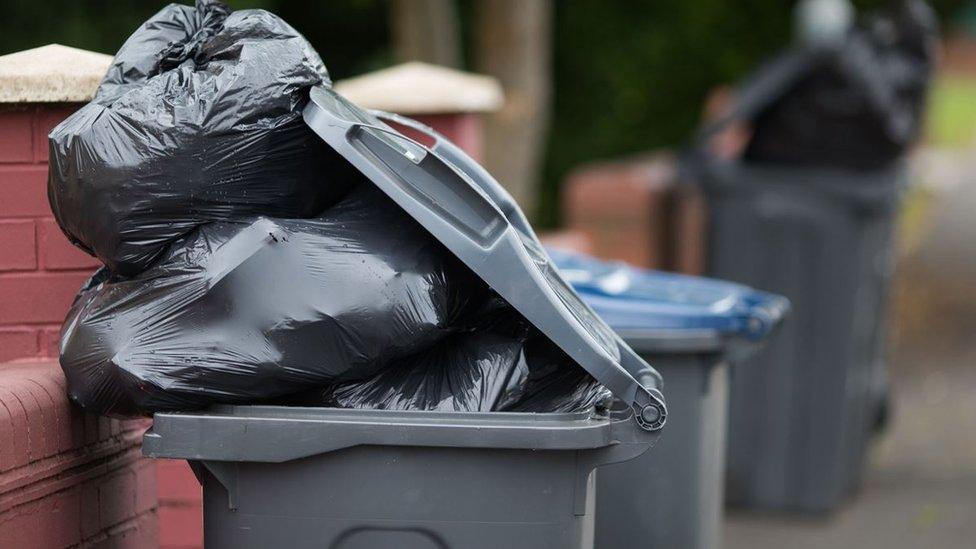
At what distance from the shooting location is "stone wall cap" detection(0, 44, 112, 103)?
314cm

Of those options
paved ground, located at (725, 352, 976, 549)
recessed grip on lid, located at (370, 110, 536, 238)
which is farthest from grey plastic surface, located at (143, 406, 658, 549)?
paved ground, located at (725, 352, 976, 549)

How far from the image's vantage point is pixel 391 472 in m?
2.54

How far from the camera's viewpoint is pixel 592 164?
11312mm

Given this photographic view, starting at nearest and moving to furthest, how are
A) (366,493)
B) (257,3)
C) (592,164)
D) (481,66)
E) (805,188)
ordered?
1. (366,493)
2. (805,188)
3. (257,3)
4. (481,66)
5. (592,164)

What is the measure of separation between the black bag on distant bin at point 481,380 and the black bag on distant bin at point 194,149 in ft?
1.26

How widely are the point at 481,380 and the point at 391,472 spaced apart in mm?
274

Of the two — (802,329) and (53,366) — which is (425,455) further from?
(802,329)

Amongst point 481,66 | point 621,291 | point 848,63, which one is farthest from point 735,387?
point 481,66

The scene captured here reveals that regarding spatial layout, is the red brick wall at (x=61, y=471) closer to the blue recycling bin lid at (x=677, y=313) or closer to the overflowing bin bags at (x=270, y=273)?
the overflowing bin bags at (x=270, y=273)

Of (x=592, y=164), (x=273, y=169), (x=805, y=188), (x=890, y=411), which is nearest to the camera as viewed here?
(x=273, y=169)

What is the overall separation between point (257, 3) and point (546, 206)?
4071 millimetres

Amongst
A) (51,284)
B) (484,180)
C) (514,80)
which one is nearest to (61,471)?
(51,284)

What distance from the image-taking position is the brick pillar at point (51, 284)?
301 centimetres

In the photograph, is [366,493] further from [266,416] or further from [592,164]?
[592,164]
